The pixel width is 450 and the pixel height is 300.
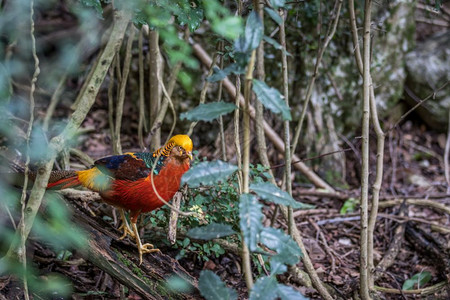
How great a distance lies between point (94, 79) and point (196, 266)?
5.00 ft

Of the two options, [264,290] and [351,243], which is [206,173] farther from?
[351,243]

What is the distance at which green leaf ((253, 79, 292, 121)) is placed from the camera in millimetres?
1642

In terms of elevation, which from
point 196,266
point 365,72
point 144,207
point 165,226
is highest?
point 365,72

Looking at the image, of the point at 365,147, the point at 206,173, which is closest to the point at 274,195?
the point at 206,173

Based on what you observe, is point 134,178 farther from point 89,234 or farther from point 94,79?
point 94,79

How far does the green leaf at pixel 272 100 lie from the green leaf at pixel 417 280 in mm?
2449

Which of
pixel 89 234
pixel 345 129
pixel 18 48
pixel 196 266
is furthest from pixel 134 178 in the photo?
pixel 345 129

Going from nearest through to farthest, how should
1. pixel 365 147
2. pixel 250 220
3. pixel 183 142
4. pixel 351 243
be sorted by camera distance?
pixel 250 220 → pixel 365 147 → pixel 183 142 → pixel 351 243

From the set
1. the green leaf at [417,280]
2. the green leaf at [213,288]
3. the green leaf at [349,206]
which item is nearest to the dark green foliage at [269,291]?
the green leaf at [213,288]

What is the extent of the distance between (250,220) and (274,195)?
0.52 feet

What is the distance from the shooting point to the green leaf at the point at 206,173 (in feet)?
5.49

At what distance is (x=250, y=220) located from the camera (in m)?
1.64

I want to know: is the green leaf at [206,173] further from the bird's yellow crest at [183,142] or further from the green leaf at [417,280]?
the green leaf at [417,280]

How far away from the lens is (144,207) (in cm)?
288
